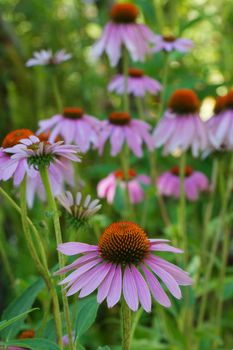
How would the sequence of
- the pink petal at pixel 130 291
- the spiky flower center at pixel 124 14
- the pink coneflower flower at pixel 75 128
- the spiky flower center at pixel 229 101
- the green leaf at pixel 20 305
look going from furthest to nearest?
the spiky flower center at pixel 124 14 < the spiky flower center at pixel 229 101 < the pink coneflower flower at pixel 75 128 < the green leaf at pixel 20 305 < the pink petal at pixel 130 291

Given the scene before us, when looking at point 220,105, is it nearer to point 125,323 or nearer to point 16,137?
point 16,137

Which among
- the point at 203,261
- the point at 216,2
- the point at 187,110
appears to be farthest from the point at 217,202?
the point at 216,2

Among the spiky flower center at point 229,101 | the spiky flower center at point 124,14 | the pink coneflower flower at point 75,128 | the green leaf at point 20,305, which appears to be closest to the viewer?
the green leaf at point 20,305

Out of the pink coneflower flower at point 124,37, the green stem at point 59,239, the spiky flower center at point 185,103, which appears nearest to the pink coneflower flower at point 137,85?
the pink coneflower flower at point 124,37

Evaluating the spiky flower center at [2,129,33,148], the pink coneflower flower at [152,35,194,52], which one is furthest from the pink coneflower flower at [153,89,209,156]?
the spiky flower center at [2,129,33,148]

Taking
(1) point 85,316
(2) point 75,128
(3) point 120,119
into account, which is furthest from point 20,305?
(3) point 120,119

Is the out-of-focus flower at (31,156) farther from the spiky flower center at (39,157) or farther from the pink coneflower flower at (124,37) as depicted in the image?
the pink coneflower flower at (124,37)

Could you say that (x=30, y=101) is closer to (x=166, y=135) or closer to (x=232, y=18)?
(x=232, y=18)
